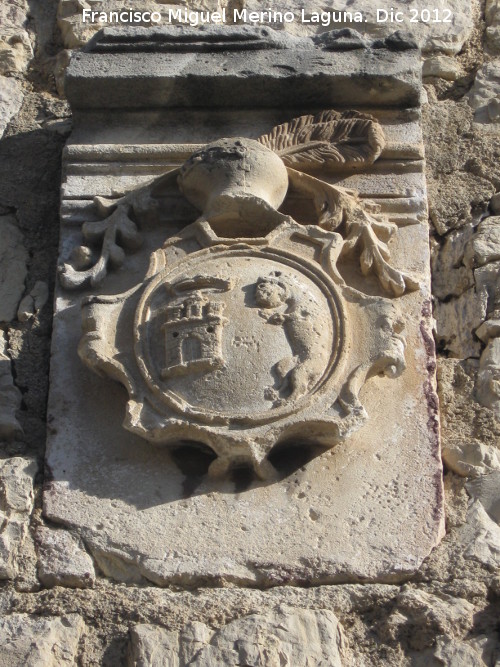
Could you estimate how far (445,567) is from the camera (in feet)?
10.6

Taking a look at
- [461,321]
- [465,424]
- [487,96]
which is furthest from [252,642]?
[487,96]

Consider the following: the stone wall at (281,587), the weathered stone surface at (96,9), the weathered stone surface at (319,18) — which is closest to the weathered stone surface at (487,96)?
the stone wall at (281,587)

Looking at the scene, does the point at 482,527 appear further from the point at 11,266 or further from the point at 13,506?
the point at 11,266

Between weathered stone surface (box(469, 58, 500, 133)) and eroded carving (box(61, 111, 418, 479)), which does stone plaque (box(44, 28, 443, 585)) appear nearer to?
eroded carving (box(61, 111, 418, 479))

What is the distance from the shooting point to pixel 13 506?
333cm

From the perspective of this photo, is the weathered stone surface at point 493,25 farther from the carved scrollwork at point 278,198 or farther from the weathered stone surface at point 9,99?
the weathered stone surface at point 9,99

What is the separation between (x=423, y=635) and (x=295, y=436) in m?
0.54

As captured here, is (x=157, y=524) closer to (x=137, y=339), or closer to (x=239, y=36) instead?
(x=137, y=339)

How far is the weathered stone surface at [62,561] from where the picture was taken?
3207 millimetres

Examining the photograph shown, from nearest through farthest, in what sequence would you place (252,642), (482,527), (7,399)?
1. (252,642)
2. (482,527)
3. (7,399)

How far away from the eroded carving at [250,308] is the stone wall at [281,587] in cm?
23

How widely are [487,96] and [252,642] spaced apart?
2.04 meters

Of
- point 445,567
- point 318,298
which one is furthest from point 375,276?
point 445,567

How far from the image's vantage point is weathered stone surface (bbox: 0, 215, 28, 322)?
150 inches
